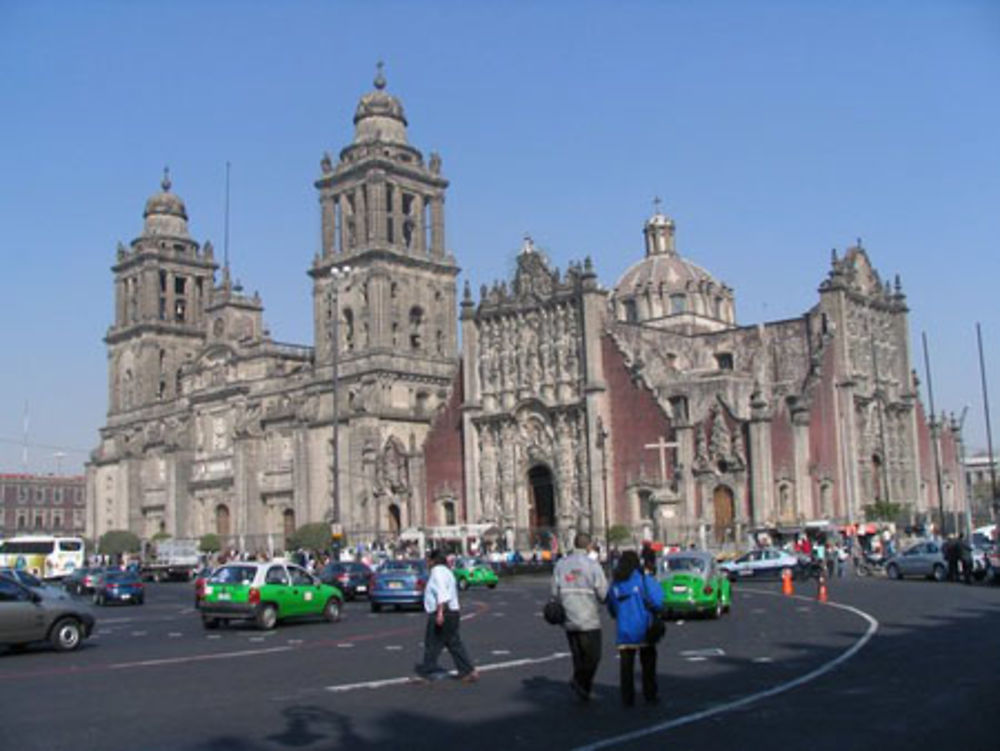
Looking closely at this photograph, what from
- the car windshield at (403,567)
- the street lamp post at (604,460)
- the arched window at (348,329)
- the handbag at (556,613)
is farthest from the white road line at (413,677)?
the arched window at (348,329)

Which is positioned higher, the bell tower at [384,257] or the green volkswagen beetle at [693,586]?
the bell tower at [384,257]

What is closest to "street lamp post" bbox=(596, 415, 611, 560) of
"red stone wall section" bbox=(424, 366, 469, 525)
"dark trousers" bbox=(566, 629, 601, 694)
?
"red stone wall section" bbox=(424, 366, 469, 525)

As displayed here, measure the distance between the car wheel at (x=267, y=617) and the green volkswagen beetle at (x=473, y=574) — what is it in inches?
710

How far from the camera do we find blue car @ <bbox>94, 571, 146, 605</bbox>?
134 ft

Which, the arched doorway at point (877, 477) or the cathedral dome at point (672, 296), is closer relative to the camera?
the arched doorway at point (877, 477)

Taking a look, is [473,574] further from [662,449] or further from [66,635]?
[66,635]

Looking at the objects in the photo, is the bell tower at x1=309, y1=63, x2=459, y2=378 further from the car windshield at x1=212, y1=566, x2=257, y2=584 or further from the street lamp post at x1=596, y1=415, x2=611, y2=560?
the car windshield at x1=212, y1=566, x2=257, y2=584

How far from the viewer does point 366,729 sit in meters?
12.1

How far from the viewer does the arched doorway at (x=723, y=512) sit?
59094 mm

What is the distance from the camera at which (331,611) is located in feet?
92.0

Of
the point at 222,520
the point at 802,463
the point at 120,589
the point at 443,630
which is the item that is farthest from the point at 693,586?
the point at 222,520

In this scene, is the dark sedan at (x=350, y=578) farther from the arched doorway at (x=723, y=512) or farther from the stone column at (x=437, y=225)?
the stone column at (x=437, y=225)

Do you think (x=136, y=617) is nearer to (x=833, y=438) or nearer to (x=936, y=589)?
(x=936, y=589)

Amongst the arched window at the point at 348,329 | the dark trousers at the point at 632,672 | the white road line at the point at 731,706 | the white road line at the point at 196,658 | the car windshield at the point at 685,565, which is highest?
the arched window at the point at 348,329
